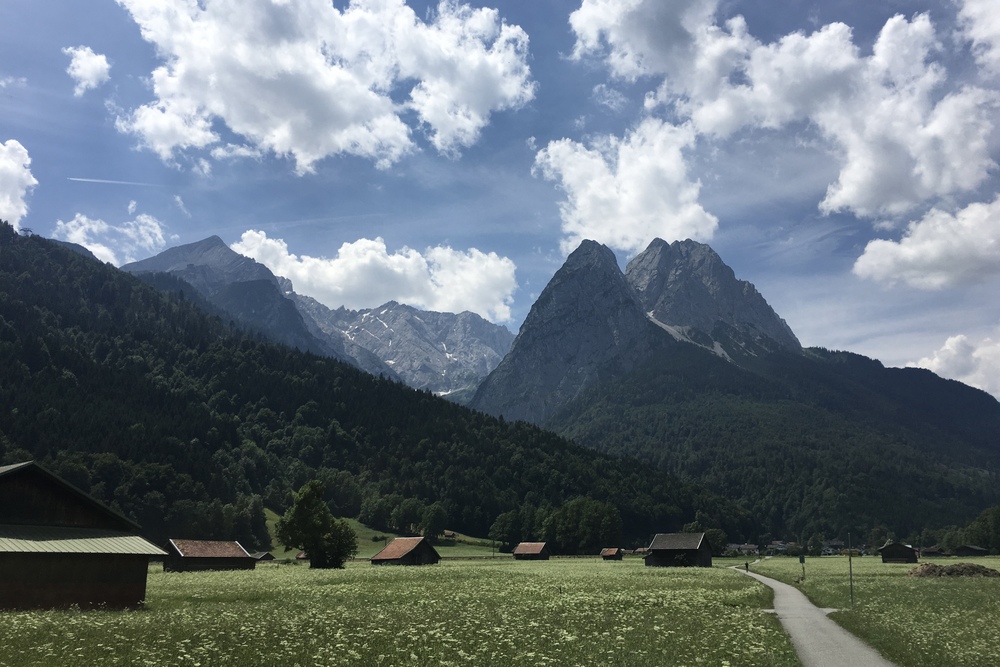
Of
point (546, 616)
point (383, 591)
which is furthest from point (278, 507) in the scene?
point (546, 616)

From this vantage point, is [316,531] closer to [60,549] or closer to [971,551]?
[60,549]

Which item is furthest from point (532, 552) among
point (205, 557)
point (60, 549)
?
point (60, 549)

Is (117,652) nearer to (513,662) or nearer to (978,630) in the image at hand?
(513,662)

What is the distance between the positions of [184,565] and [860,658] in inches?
3022

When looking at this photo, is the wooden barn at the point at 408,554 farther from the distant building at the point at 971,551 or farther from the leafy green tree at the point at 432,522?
the distant building at the point at 971,551

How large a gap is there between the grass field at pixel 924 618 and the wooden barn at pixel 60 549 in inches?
1401

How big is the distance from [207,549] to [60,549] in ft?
181

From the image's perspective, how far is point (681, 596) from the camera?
42469 millimetres

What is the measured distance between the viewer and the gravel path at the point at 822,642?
22.2 m

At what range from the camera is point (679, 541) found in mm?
107250

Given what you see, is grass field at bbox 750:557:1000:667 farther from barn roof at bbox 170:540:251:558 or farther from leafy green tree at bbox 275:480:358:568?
barn roof at bbox 170:540:251:558

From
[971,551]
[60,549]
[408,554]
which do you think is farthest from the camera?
[971,551]

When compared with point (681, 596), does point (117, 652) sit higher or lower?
higher

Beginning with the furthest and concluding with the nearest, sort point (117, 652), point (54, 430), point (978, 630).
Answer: point (54, 430) < point (978, 630) < point (117, 652)
